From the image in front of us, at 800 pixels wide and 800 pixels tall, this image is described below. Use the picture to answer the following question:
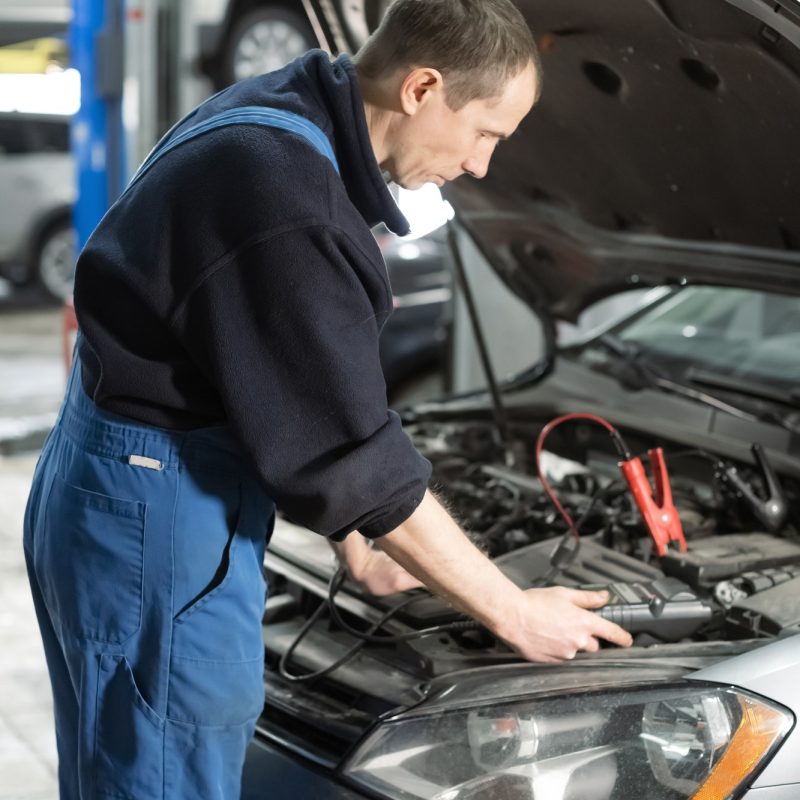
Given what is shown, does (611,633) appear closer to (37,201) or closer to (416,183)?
(416,183)

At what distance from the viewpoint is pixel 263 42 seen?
6852 mm

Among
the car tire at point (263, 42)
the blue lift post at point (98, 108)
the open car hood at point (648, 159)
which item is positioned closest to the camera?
the open car hood at point (648, 159)

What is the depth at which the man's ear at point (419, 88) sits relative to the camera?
1.61m

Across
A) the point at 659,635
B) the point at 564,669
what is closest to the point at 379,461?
the point at 564,669

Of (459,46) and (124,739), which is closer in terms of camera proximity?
(459,46)

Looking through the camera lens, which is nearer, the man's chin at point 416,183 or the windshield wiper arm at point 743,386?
the man's chin at point 416,183

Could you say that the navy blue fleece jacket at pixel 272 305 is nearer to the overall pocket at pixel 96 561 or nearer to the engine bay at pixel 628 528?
the overall pocket at pixel 96 561

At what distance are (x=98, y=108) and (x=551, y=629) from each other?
4.78 metres

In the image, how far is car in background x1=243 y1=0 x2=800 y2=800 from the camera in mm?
1686

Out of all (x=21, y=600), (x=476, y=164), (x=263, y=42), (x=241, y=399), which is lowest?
(x=21, y=600)

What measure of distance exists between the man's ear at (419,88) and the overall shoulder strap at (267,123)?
12cm

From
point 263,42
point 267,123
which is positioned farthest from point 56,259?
point 267,123

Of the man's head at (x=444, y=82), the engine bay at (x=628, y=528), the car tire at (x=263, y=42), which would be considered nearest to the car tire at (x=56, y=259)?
the car tire at (x=263, y=42)

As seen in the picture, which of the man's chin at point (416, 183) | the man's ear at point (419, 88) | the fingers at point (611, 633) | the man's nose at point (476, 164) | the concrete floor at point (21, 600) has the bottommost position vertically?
the concrete floor at point (21, 600)
